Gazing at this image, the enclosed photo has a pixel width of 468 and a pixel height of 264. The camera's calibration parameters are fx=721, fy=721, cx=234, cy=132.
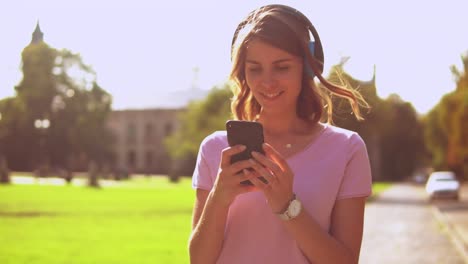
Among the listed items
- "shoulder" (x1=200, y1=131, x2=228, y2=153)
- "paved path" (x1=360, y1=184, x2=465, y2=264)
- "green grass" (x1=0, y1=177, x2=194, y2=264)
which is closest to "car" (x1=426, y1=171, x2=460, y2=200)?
"paved path" (x1=360, y1=184, x2=465, y2=264)

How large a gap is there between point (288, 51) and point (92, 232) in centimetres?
1492

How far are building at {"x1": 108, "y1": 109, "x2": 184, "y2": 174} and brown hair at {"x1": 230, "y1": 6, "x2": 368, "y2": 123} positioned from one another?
86.0m

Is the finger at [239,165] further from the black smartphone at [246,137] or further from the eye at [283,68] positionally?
the eye at [283,68]

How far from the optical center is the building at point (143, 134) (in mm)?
89000

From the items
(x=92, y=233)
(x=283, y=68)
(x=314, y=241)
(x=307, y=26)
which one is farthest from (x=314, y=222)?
(x=92, y=233)

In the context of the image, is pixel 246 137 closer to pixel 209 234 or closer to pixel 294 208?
pixel 294 208

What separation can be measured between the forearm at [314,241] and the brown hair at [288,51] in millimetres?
483

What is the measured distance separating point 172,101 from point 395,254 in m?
79.9

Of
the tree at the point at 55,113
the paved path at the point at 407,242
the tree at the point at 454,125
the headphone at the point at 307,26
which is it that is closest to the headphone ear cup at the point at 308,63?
the headphone at the point at 307,26

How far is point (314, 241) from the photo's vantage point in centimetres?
232

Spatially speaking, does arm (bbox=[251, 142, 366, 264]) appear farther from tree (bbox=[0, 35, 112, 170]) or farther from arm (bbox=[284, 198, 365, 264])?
tree (bbox=[0, 35, 112, 170])

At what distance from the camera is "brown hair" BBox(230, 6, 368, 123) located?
243 cm

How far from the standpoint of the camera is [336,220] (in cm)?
247

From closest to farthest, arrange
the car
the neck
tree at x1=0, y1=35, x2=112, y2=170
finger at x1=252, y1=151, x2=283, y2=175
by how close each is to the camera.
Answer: finger at x1=252, y1=151, x2=283, y2=175 → the neck → tree at x1=0, y1=35, x2=112, y2=170 → the car
